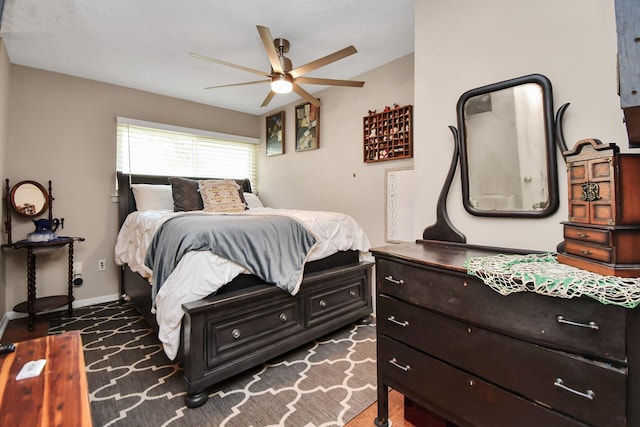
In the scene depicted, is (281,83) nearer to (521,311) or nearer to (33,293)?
(521,311)

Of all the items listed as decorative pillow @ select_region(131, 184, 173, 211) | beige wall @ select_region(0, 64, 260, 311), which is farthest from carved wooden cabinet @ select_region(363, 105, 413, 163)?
beige wall @ select_region(0, 64, 260, 311)

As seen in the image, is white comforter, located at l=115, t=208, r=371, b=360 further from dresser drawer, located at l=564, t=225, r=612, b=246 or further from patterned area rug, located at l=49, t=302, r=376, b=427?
dresser drawer, located at l=564, t=225, r=612, b=246

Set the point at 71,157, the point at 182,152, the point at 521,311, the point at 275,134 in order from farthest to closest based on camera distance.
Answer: the point at 275,134 < the point at 182,152 < the point at 71,157 < the point at 521,311

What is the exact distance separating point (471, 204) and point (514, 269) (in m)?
0.63

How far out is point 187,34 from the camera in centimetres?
246

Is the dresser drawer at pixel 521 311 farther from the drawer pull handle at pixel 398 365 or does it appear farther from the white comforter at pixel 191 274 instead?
the white comforter at pixel 191 274

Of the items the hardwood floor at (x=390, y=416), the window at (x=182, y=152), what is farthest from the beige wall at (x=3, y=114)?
the hardwood floor at (x=390, y=416)

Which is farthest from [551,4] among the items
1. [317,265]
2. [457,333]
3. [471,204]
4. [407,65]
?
[317,265]

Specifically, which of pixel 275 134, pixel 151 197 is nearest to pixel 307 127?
pixel 275 134

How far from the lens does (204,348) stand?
5.71ft

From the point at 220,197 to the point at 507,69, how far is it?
286 cm

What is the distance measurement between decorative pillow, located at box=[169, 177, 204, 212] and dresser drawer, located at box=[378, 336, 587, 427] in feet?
8.43

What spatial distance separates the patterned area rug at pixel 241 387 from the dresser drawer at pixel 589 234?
136 centimetres

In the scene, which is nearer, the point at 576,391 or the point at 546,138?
the point at 576,391
